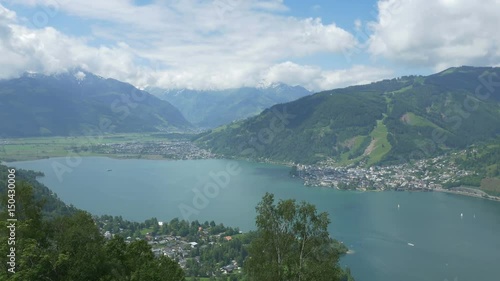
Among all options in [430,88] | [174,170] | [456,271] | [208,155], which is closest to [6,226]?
[456,271]

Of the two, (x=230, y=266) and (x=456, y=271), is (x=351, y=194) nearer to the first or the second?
(x=456, y=271)

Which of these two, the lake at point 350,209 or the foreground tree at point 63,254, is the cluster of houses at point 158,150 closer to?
the lake at point 350,209

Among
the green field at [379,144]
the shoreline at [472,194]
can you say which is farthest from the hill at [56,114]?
the shoreline at [472,194]

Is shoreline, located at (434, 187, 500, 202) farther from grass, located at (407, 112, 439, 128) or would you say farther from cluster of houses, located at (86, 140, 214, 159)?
cluster of houses, located at (86, 140, 214, 159)

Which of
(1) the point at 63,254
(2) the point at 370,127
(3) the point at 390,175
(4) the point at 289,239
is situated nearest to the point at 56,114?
(2) the point at 370,127

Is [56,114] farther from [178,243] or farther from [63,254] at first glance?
[63,254]

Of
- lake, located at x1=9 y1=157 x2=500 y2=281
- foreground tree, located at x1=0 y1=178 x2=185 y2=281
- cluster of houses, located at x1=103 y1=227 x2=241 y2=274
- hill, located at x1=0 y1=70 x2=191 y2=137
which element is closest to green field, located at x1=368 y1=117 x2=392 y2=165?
lake, located at x1=9 y1=157 x2=500 y2=281
